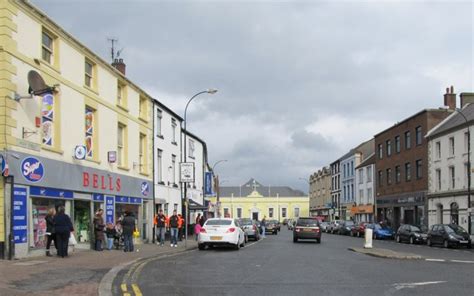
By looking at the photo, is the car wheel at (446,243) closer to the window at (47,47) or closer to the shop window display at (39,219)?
the shop window display at (39,219)

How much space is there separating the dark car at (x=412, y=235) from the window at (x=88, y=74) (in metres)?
24.7

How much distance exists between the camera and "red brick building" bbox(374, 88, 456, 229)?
50.1 meters

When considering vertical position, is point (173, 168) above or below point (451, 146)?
below

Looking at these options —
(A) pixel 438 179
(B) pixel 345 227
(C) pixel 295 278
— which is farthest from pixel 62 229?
(B) pixel 345 227

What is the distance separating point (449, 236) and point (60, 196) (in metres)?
22.9

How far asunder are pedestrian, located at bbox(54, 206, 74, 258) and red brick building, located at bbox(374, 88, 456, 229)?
1507 inches

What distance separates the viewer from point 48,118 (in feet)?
62.8

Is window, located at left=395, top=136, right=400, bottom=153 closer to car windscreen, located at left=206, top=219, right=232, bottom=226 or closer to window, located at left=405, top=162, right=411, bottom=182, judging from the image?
window, located at left=405, top=162, right=411, bottom=182

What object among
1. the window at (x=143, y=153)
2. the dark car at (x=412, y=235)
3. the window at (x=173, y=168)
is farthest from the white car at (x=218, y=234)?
the dark car at (x=412, y=235)

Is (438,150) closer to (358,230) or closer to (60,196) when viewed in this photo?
(358,230)

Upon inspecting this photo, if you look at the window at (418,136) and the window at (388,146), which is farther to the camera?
the window at (388,146)

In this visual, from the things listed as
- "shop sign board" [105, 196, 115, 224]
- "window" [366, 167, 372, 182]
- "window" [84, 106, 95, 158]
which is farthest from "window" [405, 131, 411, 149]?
"window" [84, 106, 95, 158]

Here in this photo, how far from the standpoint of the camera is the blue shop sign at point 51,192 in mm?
17609

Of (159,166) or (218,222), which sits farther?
(159,166)
